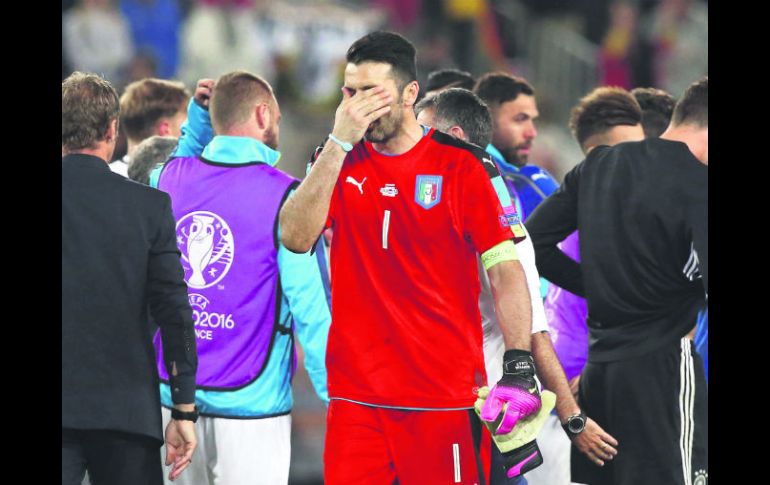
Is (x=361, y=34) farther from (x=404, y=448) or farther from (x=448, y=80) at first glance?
(x=404, y=448)

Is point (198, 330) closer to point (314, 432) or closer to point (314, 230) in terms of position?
point (314, 230)

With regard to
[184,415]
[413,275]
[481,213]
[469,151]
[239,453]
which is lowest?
[239,453]

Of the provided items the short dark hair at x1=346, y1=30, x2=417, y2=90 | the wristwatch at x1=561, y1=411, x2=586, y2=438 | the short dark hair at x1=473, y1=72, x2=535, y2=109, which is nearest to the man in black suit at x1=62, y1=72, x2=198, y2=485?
the short dark hair at x1=346, y1=30, x2=417, y2=90

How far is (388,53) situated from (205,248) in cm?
Result: 128

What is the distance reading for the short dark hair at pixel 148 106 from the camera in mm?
6906

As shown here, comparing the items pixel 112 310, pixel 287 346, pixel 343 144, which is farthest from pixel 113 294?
pixel 287 346

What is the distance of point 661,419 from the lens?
519 cm

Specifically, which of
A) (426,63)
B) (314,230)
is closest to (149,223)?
(314,230)

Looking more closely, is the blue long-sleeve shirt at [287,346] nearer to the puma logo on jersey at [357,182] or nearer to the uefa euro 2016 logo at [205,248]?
the uefa euro 2016 logo at [205,248]

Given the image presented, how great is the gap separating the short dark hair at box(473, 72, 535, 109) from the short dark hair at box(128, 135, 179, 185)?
1824 millimetres

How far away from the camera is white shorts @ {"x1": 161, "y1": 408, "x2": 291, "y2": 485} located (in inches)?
208

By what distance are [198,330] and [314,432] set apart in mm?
5440

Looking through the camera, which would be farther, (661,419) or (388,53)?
(661,419)

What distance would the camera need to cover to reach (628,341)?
206 inches
